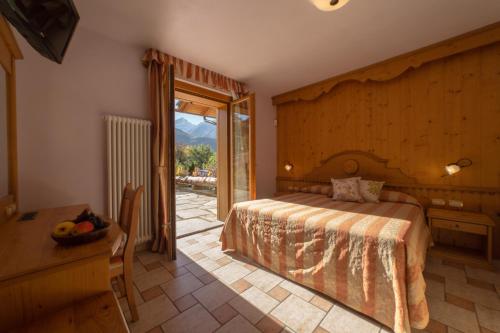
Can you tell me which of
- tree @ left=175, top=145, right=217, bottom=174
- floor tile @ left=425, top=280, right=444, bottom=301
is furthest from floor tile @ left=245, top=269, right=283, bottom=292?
tree @ left=175, top=145, right=217, bottom=174

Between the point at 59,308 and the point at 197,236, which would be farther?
the point at 197,236

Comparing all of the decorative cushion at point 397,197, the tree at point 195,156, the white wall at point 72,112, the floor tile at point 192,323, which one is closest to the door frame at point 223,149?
the white wall at point 72,112

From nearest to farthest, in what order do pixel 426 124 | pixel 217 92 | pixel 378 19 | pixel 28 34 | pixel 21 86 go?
1. pixel 28 34
2. pixel 21 86
3. pixel 378 19
4. pixel 426 124
5. pixel 217 92

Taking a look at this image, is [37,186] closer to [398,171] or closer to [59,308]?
[59,308]

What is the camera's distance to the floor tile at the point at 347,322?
1323mm

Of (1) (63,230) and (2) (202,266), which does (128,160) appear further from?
(1) (63,230)

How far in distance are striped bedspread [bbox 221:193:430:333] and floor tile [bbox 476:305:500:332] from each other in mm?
393

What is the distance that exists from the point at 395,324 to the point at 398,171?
221cm

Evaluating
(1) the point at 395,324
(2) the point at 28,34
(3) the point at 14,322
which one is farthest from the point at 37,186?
(1) the point at 395,324

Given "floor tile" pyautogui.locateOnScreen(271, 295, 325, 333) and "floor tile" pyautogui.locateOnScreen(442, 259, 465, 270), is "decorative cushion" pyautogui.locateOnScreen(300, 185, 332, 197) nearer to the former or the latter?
"floor tile" pyautogui.locateOnScreen(442, 259, 465, 270)

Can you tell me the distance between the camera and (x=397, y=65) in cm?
269

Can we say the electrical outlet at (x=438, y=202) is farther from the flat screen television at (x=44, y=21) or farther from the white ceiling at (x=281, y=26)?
the flat screen television at (x=44, y=21)

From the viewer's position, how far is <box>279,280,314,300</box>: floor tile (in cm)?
165

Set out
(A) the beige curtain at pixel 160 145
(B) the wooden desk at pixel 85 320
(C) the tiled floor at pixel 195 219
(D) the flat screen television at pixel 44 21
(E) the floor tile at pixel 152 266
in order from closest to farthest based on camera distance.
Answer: (B) the wooden desk at pixel 85 320
(D) the flat screen television at pixel 44 21
(E) the floor tile at pixel 152 266
(A) the beige curtain at pixel 160 145
(C) the tiled floor at pixel 195 219
